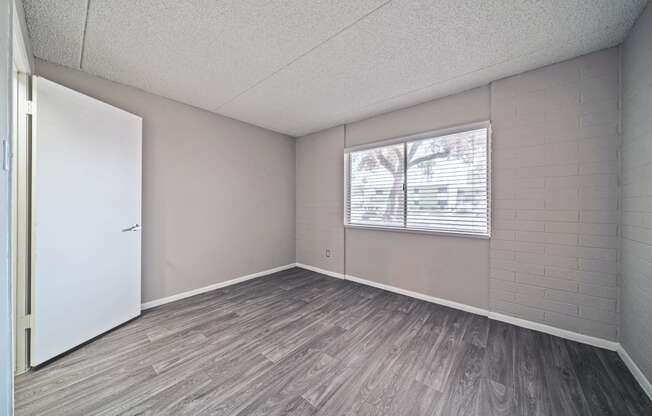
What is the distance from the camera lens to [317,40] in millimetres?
1812

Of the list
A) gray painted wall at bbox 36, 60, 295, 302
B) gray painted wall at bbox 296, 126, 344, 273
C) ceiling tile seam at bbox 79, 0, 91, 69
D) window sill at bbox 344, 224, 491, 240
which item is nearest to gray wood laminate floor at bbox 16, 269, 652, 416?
gray painted wall at bbox 36, 60, 295, 302

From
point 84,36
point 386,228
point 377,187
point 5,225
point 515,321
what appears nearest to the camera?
point 5,225

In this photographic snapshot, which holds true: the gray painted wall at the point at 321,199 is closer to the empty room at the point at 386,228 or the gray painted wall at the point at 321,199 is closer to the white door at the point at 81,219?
the empty room at the point at 386,228

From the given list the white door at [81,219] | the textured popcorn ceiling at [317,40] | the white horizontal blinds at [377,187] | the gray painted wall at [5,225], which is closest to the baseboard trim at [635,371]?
the white horizontal blinds at [377,187]

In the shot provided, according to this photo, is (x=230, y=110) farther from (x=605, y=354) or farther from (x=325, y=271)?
(x=605, y=354)

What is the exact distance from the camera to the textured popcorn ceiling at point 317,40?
153 centimetres

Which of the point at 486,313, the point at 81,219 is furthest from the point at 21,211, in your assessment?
the point at 486,313

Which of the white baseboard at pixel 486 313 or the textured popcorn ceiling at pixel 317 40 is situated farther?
the white baseboard at pixel 486 313

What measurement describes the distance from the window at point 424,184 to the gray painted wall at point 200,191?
54.4 inches

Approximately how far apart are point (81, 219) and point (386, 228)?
3151mm

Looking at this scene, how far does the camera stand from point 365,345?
202 cm

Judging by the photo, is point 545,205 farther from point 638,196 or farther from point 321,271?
point 321,271

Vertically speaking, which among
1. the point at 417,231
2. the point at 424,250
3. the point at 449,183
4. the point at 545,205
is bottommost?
the point at 424,250

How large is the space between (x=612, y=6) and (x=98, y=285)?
4362 millimetres
